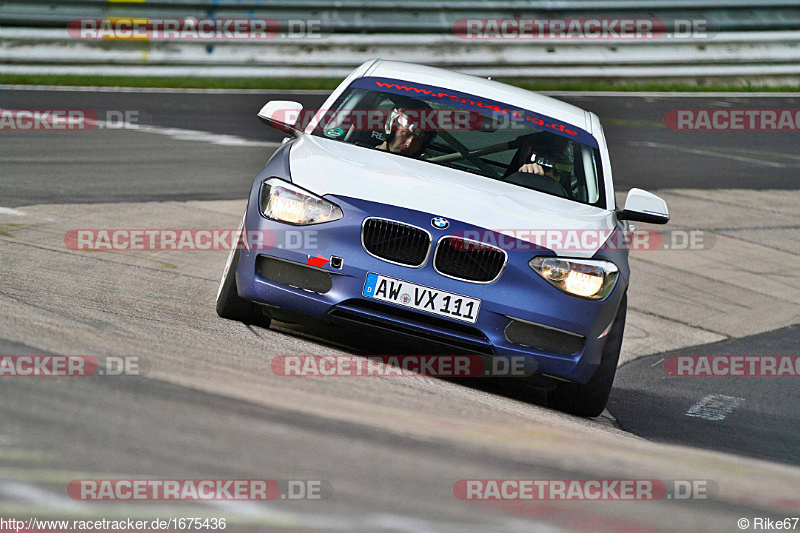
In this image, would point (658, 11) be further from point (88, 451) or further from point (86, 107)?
point (88, 451)

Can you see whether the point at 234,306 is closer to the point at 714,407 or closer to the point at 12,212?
the point at 714,407

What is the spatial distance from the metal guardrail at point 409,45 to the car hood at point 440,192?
40.3 ft

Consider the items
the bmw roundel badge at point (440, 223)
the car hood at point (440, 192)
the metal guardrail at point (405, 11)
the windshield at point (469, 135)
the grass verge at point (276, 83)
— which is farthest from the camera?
the metal guardrail at point (405, 11)

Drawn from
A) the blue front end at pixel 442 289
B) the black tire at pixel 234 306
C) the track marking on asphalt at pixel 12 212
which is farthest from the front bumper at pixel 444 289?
the track marking on asphalt at pixel 12 212

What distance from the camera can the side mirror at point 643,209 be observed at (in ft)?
19.4

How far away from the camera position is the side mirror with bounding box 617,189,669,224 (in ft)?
19.4

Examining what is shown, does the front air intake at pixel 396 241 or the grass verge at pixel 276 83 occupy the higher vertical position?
the front air intake at pixel 396 241

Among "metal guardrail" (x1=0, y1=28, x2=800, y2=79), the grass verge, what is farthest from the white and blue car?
"metal guardrail" (x1=0, y1=28, x2=800, y2=79)

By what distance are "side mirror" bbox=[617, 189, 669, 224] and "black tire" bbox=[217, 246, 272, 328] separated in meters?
2.02

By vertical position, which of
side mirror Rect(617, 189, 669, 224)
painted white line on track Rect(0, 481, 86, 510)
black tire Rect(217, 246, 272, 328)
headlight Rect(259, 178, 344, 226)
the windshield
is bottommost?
black tire Rect(217, 246, 272, 328)

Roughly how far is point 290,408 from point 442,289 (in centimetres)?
161

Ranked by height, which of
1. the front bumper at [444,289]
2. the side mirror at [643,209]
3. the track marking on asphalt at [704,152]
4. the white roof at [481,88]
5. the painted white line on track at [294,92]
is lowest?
the track marking on asphalt at [704,152]

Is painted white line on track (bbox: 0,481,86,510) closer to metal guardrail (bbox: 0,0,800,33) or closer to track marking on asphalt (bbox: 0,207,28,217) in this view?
track marking on asphalt (bbox: 0,207,28,217)

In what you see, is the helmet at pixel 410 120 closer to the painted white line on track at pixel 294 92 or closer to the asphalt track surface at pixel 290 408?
the asphalt track surface at pixel 290 408
